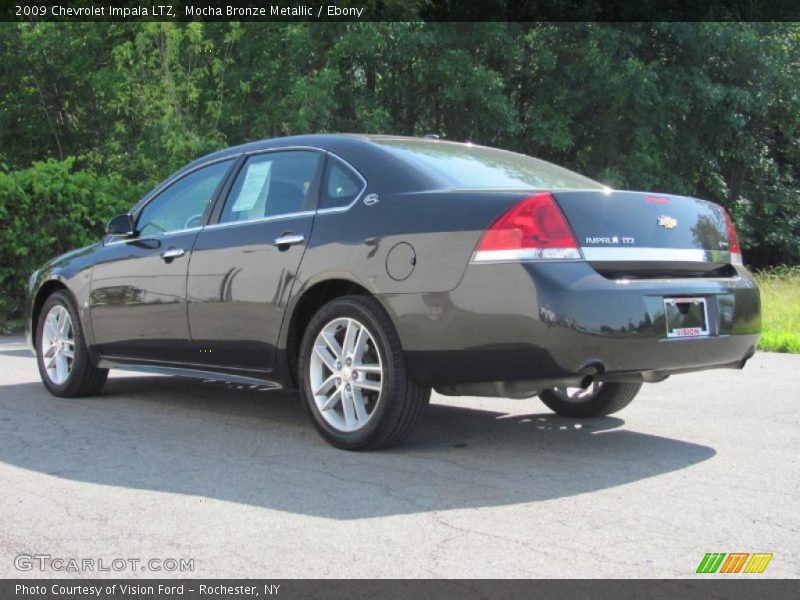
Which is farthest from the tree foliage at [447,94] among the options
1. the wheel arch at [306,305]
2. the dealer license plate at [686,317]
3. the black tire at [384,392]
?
the dealer license plate at [686,317]

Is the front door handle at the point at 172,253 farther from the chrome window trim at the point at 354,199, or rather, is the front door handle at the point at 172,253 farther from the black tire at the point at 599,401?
the black tire at the point at 599,401

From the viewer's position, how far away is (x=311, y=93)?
18.5 metres

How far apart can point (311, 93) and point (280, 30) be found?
101 inches

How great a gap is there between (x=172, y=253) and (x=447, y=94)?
14966mm

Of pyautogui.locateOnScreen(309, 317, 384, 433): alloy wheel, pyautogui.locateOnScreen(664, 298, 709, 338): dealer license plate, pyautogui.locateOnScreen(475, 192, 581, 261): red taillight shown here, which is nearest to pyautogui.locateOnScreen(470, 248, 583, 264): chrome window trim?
pyautogui.locateOnScreen(475, 192, 581, 261): red taillight

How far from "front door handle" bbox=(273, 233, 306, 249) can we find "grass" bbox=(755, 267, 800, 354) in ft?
18.4

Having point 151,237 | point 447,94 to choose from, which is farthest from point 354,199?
point 447,94

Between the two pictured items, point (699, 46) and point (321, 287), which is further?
point (699, 46)

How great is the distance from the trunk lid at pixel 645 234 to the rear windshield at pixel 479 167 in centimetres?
39

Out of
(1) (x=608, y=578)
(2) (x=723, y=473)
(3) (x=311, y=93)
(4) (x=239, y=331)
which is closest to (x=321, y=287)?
(4) (x=239, y=331)

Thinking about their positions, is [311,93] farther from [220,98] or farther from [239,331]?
[239,331]

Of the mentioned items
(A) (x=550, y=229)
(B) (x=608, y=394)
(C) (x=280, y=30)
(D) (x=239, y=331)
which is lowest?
(B) (x=608, y=394)

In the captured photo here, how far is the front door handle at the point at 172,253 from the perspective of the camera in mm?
6148
